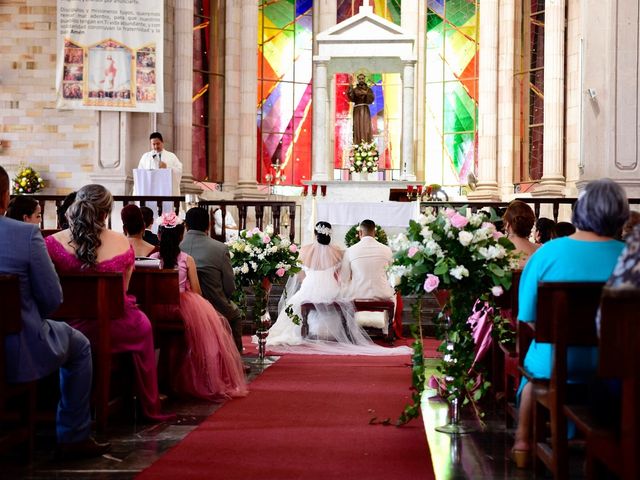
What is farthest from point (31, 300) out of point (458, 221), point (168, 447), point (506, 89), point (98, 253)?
point (506, 89)

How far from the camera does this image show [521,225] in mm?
6543

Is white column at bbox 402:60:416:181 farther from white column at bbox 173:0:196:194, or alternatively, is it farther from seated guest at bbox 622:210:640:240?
seated guest at bbox 622:210:640:240

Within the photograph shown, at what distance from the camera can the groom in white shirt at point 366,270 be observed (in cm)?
1103

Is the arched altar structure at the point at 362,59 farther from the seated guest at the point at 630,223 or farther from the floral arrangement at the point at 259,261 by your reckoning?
the seated guest at the point at 630,223

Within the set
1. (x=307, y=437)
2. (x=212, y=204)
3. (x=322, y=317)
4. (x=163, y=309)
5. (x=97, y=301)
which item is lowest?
(x=307, y=437)

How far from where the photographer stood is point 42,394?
18.9ft

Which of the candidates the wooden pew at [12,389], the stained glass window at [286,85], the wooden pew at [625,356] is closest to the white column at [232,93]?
the stained glass window at [286,85]

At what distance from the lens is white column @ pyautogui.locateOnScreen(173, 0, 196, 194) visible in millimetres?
17312

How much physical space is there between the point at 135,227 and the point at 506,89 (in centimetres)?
1291

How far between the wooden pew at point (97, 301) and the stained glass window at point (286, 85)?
50.3 feet

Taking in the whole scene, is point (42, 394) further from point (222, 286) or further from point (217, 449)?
point (222, 286)

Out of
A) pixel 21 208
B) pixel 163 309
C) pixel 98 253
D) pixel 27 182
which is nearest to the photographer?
pixel 98 253

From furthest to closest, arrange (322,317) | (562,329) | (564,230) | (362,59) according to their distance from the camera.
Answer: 1. (362,59)
2. (322,317)
3. (564,230)
4. (562,329)

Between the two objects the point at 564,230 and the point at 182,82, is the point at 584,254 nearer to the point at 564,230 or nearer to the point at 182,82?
the point at 564,230
